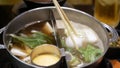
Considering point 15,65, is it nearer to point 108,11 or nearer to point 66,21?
point 66,21

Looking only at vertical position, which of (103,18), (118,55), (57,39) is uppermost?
(57,39)

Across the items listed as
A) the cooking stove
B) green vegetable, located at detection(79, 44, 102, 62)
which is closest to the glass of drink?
the cooking stove

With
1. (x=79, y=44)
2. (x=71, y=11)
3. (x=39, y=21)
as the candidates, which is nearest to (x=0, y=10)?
(x=39, y=21)

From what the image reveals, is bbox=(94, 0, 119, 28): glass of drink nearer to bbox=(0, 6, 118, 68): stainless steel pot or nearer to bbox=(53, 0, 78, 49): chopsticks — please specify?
bbox=(0, 6, 118, 68): stainless steel pot

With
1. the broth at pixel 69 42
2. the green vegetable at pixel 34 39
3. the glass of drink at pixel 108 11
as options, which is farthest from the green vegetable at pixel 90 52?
the glass of drink at pixel 108 11

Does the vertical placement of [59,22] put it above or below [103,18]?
above

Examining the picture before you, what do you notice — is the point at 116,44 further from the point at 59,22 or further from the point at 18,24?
the point at 18,24
